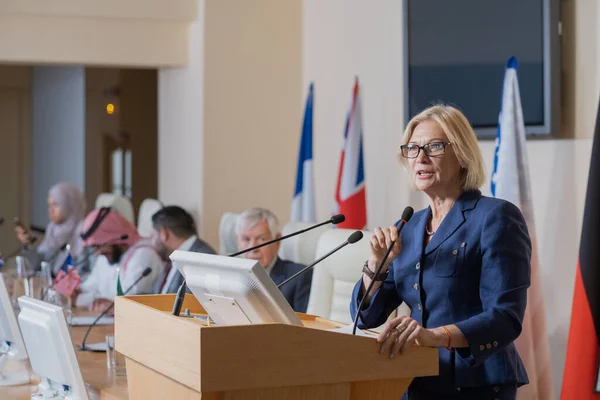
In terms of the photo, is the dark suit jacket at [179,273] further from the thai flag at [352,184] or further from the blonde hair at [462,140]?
the blonde hair at [462,140]

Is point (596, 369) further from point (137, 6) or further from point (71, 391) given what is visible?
point (137, 6)

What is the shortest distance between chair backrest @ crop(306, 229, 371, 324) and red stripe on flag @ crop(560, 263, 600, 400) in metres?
0.90

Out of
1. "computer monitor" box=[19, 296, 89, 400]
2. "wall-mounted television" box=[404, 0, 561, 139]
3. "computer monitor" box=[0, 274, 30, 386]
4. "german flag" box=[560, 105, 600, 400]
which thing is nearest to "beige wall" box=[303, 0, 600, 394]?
"wall-mounted television" box=[404, 0, 561, 139]

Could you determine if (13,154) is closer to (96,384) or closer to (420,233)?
(96,384)

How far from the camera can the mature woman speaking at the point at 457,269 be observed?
240 centimetres

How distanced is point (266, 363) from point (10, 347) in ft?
6.68

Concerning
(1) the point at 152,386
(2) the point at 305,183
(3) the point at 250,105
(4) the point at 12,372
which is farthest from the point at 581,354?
(3) the point at 250,105

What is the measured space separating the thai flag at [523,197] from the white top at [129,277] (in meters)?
2.44

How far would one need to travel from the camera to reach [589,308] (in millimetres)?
3838

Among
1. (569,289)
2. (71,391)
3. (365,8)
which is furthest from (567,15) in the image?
(71,391)

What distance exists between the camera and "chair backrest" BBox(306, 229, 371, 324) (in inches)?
173

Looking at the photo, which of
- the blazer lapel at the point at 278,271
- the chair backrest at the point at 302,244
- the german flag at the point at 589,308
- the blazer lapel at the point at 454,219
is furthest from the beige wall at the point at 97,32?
the blazer lapel at the point at 454,219

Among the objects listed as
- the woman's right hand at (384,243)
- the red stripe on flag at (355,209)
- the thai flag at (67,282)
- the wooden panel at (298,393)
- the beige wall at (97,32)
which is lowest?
the thai flag at (67,282)

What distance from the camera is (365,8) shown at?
6.96m
